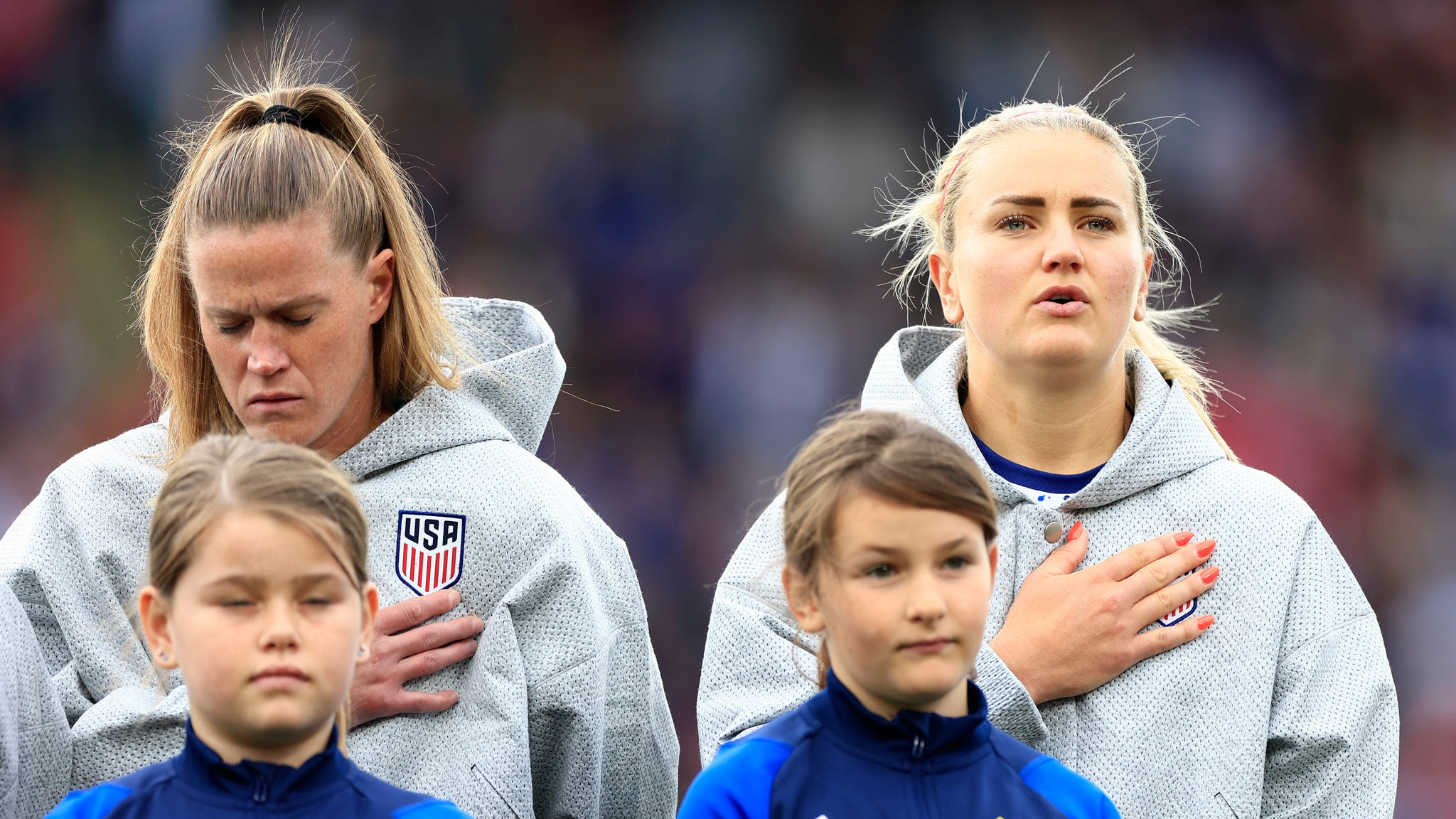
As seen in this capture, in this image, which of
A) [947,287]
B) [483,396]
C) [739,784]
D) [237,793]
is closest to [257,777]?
[237,793]

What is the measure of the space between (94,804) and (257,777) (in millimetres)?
197

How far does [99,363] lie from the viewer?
5441 millimetres

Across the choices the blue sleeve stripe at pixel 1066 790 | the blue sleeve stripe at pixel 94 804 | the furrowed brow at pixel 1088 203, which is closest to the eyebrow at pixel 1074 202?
the furrowed brow at pixel 1088 203

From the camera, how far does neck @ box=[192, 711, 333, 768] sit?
181 centimetres

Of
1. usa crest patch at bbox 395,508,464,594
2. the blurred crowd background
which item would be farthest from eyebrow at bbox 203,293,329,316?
the blurred crowd background

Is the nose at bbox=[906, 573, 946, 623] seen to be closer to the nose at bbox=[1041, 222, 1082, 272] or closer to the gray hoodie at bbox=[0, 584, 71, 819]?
the nose at bbox=[1041, 222, 1082, 272]

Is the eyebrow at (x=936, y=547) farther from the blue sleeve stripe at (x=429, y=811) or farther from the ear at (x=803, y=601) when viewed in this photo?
the blue sleeve stripe at (x=429, y=811)

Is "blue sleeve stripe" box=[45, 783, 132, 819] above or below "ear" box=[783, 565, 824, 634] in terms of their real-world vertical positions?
below

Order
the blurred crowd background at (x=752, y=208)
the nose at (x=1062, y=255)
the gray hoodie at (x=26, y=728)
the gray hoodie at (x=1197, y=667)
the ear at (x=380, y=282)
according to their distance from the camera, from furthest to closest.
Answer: the blurred crowd background at (x=752, y=208)
the ear at (x=380, y=282)
the nose at (x=1062, y=255)
the gray hoodie at (x=1197, y=667)
the gray hoodie at (x=26, y=728)

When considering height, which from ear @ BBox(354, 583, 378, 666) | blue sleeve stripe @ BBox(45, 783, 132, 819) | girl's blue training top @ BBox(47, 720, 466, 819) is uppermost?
ear @ BBox(354, 583, 378, 666)

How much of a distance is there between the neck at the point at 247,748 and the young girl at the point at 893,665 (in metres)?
0.45

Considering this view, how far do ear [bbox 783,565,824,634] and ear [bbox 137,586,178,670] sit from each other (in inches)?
28.9

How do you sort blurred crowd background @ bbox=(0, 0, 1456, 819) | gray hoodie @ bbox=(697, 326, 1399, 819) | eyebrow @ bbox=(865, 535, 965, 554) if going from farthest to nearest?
blurred crowd background @ bbox=(0, 0, 1456, 819) < gray hoodie @ bbox=(697, 326, 1399, 819) < eyebrow @ bbox=(865, 535, 965, 554)

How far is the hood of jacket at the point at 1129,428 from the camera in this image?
8.43 feet
